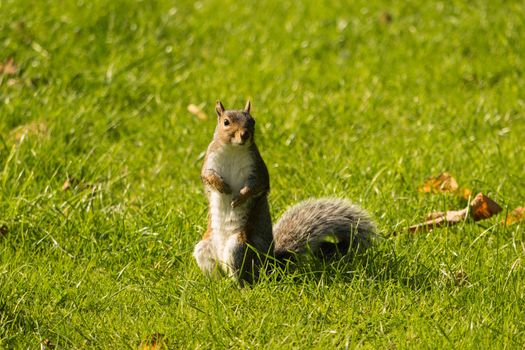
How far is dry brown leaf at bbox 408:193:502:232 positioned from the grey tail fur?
0.60 meters

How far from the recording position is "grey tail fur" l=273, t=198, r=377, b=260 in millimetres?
4016

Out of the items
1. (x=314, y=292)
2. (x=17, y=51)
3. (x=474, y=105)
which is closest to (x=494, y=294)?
(x=314, y=292)

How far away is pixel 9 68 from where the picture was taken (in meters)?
6.25

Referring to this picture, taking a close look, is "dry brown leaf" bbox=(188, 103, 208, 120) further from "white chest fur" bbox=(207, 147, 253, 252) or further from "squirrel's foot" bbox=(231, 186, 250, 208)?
"squirrel's foot" bbox=(231, 186, 250, 208)

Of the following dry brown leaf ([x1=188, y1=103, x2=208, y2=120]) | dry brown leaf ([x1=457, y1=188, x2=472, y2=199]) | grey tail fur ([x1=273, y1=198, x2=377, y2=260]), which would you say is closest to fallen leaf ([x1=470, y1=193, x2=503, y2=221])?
dry brown leaf ([x1=457, y1=188, x2=472, y2=199])

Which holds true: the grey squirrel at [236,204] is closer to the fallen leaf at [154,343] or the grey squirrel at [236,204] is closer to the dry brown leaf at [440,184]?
the fallen leaf at [154,343]

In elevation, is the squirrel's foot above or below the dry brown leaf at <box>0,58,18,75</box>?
above

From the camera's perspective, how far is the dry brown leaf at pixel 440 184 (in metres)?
4.96

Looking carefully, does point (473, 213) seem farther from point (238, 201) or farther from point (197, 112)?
point (197, 112)

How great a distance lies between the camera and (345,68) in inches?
268

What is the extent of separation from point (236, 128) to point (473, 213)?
144 cm

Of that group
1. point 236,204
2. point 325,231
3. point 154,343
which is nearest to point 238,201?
point 236,204

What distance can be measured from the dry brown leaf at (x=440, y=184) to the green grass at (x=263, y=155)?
0.22 feet

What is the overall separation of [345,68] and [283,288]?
327cm
